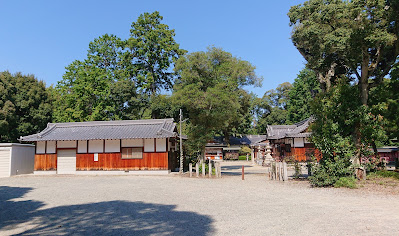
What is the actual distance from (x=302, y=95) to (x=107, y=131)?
41.3 m

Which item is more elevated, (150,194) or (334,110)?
(334,110)

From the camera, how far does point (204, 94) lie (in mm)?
20344

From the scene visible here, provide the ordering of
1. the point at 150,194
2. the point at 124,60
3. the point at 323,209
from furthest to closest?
the point at 124,60 < the point at 150,194 < the point at 323,209

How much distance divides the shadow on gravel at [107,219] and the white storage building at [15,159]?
1524 cm

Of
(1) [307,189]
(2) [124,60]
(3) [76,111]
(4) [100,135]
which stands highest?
(2) [124,60]

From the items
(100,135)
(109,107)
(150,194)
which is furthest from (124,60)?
(150,194)

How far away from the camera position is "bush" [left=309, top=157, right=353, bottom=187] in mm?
13406

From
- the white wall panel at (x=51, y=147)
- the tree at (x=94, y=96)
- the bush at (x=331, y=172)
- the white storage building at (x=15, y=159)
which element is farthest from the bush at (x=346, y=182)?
the tree at (x=94, y=96)

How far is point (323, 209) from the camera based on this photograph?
330 inches

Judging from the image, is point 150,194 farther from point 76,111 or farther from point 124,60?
point 124,60

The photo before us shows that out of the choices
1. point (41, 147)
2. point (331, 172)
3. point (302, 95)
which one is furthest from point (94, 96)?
point (302, 95)

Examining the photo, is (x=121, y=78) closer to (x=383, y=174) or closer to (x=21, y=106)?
(x=21, y=106)

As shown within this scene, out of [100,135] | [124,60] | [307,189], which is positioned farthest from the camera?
[124,60]

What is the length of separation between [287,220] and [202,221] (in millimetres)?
2081
